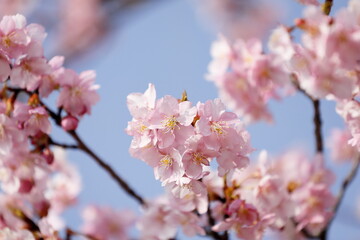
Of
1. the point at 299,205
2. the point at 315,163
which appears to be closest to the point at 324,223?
the point at 299,205

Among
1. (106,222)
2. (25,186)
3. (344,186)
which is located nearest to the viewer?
(25,186)

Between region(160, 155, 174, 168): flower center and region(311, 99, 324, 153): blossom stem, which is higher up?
region(311, 99, 324, 153): blossom stem

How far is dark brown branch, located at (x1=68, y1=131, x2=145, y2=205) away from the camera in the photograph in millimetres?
1874

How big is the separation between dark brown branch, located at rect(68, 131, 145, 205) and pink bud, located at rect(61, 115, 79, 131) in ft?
0.22

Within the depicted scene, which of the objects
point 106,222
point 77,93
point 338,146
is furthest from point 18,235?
point 338,146

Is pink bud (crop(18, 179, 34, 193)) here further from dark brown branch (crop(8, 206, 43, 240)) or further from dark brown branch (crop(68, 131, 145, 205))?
dark brown branch (crop(68, 131, 145, 205))

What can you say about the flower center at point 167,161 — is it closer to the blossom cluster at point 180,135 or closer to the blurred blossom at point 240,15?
the blossom cluster at point 180,135

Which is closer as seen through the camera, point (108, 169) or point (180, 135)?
point (180, 135)

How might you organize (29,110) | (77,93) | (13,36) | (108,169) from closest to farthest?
(13,36)
(29,110)
(77,93)
(108,169)

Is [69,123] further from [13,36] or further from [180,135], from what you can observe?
[180,135]

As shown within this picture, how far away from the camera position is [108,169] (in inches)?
76.2

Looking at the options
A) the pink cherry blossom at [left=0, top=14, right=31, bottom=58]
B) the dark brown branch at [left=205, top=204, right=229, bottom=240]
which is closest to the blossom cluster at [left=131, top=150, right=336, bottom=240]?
the dark brown branch at [left=205, top=204, right=229, bottom=240]

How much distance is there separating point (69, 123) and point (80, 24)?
4.69 meters

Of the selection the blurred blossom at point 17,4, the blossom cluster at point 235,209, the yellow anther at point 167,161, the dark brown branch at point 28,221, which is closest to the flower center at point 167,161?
the yellow anther at point 167,161
